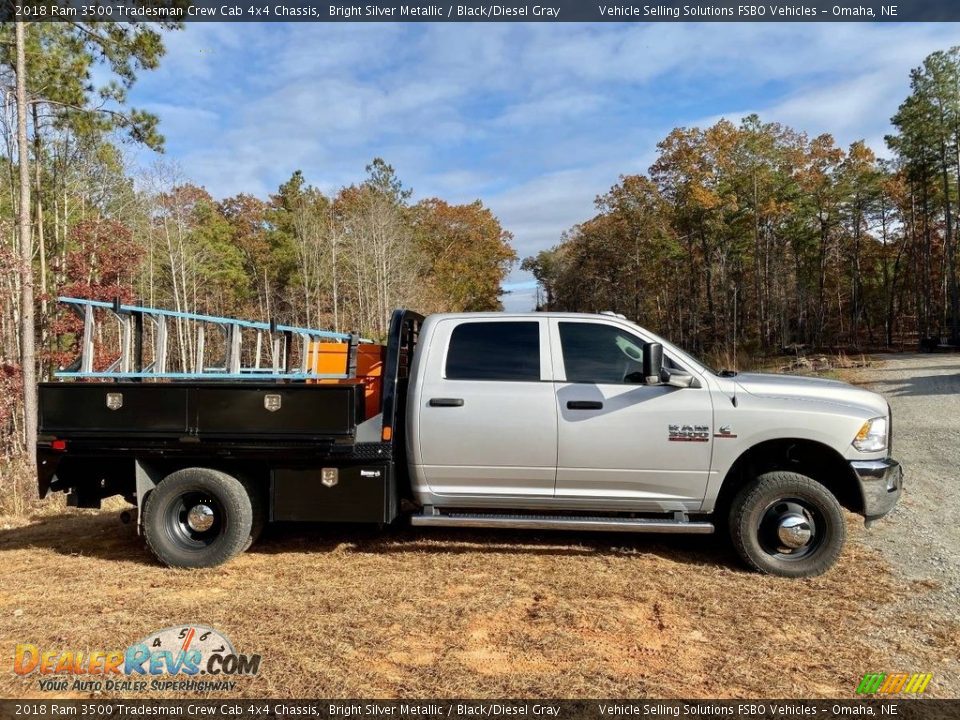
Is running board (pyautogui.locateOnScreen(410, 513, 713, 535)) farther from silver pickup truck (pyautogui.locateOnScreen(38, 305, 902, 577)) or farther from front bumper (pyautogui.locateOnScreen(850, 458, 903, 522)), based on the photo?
front bumper (pyautogui.locateOnScreen(850, 458, 903, 522))

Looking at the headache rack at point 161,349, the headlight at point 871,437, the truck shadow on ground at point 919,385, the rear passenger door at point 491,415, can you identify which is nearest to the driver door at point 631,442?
the rear passenger door at point 491,415

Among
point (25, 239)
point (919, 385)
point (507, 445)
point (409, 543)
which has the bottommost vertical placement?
point (409, 543)

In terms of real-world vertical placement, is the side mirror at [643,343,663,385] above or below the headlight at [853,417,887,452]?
above

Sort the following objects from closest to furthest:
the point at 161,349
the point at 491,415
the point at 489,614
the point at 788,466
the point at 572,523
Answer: the point at 489,614 → the point at 572,523 → the point at 491,415 → the point at 788,466 → the point at 161,349

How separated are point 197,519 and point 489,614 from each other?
8.35 feet

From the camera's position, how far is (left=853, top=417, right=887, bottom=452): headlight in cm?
451

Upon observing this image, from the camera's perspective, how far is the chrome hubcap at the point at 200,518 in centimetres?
496

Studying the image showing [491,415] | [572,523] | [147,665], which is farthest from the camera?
[491,415]

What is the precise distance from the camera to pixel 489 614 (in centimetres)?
397

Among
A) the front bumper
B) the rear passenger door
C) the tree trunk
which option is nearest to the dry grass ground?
the front bumper

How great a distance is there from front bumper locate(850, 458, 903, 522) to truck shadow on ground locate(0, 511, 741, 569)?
1.04 meters

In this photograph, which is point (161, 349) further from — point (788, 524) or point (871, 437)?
point (871, 437)

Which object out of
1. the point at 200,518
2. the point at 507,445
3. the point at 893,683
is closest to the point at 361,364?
the point at 507,445

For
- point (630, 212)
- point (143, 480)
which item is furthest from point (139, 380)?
point (630, 212)
